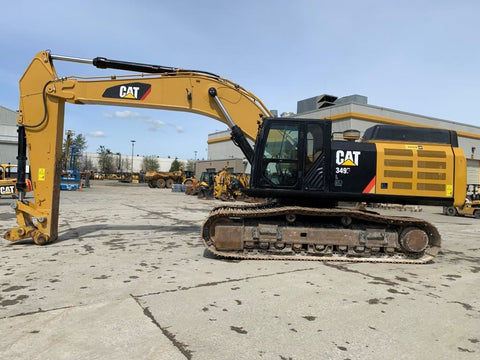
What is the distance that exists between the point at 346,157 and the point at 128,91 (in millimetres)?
4931

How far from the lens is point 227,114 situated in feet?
25.2

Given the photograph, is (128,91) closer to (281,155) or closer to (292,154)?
(281,155)

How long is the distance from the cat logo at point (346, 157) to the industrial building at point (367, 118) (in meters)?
16.4

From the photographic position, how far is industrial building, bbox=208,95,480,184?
78.7ft

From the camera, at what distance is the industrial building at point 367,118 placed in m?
24.0

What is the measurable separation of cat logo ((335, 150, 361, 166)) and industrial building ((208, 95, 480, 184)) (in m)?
16.4

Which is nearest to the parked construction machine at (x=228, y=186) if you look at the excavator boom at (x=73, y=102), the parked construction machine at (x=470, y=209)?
the parked construction machine at (x=470, y=209)

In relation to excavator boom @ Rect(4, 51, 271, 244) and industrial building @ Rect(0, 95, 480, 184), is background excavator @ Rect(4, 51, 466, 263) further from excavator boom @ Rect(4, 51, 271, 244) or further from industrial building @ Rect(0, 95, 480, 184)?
industrial building @ Rect(0, 95, 480, 184)

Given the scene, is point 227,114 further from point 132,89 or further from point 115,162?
point 115,162

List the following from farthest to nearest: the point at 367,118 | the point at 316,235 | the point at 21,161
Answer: the point at 367,118
the point at 21,161
the point at 316,235

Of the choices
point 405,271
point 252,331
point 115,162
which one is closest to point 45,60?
point 252,331

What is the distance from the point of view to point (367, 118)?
24094 millimetres

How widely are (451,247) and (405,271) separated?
3631 millimetres

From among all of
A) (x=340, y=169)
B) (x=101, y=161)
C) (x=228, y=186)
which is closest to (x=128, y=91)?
(x=340, y=169)
